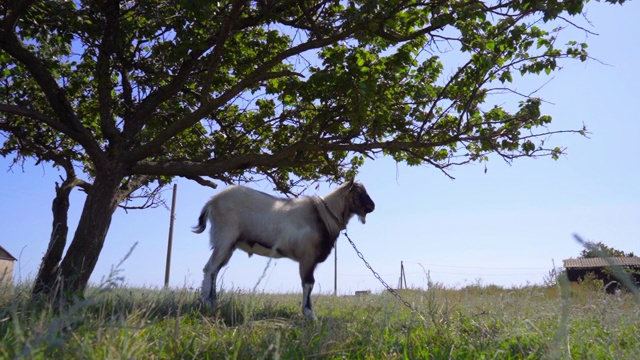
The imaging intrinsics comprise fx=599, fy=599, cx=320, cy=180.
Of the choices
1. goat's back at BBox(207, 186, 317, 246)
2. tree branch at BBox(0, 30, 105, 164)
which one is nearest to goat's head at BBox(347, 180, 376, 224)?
goat's back at BBox(207, 186, 317, 246)

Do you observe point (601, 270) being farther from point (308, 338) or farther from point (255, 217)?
point (308, 338)

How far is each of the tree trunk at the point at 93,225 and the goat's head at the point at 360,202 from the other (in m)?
4.04

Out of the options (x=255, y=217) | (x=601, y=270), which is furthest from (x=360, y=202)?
(x=601, y=270)

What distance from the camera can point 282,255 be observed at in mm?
9609

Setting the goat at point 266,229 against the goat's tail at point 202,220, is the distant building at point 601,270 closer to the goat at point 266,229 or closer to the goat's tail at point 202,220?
the goat at point 266,229

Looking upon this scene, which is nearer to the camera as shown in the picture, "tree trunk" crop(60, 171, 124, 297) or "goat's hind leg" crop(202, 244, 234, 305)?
"goat's hind leg" crop(202, 244, 234, 305)

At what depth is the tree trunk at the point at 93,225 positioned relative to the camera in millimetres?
9805

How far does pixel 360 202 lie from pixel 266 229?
1.72 metres

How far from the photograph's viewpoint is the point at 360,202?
10070mm

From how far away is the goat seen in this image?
30.1ft

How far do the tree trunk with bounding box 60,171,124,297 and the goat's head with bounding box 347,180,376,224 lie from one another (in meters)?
4.04

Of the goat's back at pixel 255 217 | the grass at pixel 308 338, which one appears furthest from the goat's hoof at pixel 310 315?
the goat's back at pixel 255 217

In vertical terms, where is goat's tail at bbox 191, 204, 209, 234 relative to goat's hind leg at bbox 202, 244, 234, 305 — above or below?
above

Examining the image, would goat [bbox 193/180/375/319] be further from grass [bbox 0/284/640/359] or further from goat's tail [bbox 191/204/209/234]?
grass [bbox 0/284/640/359]
